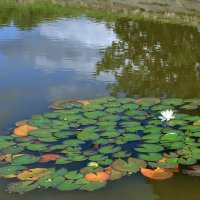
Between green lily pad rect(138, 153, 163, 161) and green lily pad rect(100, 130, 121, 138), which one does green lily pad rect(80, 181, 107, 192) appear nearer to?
green lily pad rect(138, 153, 163, 161)

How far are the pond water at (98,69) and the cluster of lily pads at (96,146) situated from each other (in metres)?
0.13

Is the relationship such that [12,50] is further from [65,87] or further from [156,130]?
[156,130]

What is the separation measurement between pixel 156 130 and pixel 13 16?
13.6 m

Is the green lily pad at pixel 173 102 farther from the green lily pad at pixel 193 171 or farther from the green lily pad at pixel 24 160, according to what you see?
the green lily pad at pixel 24 160

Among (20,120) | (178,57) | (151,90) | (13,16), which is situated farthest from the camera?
(13,16)

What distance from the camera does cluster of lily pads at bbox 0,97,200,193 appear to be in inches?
164

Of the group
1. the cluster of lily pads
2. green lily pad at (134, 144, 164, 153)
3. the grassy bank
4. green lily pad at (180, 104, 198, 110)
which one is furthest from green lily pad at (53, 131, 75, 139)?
the grassy bank

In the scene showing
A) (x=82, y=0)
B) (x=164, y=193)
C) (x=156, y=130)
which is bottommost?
(x=164, y=193)

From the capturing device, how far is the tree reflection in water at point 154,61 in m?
7.64

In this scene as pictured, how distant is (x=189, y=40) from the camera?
12.7 metres

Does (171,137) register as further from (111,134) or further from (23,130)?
(23,130)

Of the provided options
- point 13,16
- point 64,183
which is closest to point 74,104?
point 64,183

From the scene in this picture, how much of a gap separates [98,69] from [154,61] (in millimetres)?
1689

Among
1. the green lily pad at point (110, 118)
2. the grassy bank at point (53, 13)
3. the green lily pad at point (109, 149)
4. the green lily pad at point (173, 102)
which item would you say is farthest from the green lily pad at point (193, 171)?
the grassy bank at point (53, 13)
